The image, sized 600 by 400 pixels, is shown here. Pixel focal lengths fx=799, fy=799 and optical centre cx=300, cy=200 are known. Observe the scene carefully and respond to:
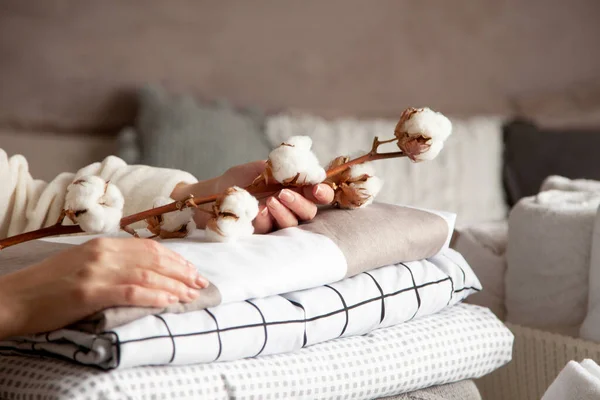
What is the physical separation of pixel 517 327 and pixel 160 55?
1.22 metres

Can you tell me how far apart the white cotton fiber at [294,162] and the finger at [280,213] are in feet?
0.19

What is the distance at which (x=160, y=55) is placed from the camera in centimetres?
212

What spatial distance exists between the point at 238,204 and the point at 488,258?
83 centimetres

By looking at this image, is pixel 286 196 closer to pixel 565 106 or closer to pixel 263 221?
pixel 263 221

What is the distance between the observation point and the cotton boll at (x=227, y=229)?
80 cm

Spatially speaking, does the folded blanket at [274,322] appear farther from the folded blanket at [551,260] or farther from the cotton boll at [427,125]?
the folded blanket at [551,260]

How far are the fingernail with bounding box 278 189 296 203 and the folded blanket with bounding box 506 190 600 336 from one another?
61 cm

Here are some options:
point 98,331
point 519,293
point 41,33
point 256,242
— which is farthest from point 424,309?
point 41,33

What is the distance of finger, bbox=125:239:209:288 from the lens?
698mm

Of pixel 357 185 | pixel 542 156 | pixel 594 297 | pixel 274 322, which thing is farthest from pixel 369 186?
pixel 542 156

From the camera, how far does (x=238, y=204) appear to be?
0.78 metres

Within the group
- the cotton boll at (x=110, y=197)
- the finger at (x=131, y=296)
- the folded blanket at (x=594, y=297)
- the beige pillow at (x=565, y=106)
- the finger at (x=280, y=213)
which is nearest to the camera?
the finger at (x=131, y=296)

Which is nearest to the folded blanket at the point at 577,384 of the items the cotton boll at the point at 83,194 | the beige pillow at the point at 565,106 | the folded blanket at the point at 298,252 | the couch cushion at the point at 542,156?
the folded blanket at the point at 298,252

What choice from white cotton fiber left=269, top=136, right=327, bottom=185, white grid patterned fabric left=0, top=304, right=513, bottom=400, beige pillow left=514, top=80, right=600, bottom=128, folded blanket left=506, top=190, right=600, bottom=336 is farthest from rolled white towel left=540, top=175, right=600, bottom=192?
beige pillow left=514, top=80, right=600, bottom=128
